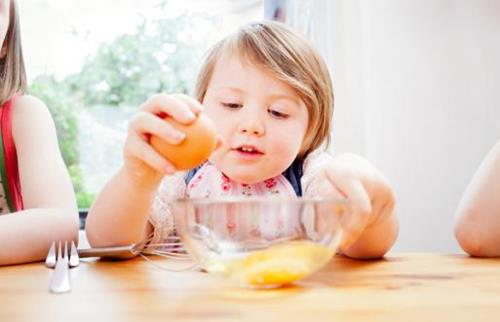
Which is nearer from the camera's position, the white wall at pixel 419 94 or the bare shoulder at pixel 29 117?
the bare shoulder at pixel 29 117

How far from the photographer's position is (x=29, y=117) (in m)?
1.23

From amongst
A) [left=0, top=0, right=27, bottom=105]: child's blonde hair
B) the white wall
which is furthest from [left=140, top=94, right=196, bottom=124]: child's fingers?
the white wall

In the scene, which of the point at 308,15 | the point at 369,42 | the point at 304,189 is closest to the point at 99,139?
the point at 308,15

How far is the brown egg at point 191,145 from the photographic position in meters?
0.66

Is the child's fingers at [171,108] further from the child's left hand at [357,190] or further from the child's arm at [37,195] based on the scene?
the child's arm at [37,195]

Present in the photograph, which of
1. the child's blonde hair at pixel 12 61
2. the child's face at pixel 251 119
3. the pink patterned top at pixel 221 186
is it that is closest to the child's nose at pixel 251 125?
the child's face at pixel 251 119

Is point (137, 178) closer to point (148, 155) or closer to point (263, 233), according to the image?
point (148, 155)

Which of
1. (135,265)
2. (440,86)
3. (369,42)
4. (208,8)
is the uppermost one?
(208,8)

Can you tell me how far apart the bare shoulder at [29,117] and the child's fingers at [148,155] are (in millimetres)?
543

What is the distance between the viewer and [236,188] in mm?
1145

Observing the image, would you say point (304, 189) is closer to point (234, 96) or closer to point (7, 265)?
point (234, 96)

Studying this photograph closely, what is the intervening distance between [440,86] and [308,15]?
1.48ft

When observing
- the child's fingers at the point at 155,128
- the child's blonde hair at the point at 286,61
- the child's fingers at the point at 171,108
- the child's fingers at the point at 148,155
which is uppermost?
the child's blonde hair at the point at 286,61

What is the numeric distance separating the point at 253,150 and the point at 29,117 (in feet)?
1.68
